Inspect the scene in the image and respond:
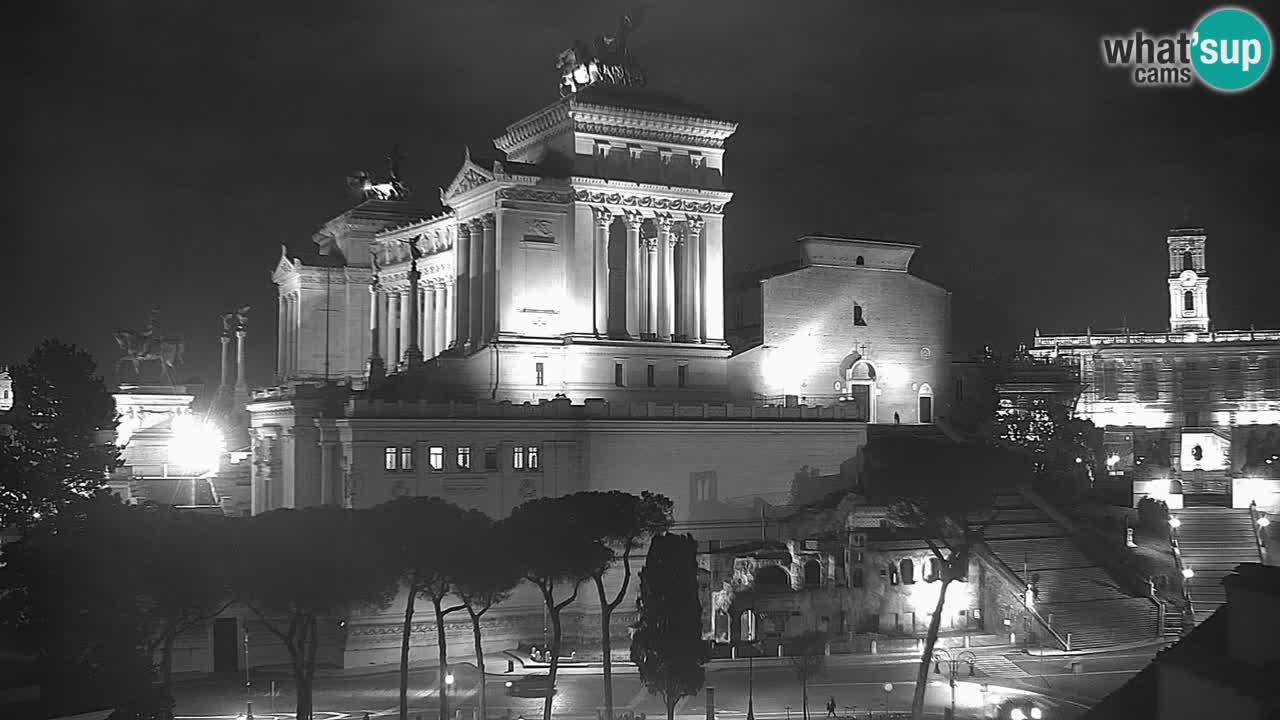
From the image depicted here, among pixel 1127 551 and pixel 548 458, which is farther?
pixel 1127 551

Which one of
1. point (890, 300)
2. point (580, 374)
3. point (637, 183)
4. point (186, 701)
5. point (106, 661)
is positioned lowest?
point (186, 701)

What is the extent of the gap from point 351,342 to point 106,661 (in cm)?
5986

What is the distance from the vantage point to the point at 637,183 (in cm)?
7588

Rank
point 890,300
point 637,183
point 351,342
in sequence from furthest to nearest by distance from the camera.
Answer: point 351,342 < point 890,300 < point 637,183

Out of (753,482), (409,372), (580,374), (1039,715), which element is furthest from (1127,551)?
(409,372)

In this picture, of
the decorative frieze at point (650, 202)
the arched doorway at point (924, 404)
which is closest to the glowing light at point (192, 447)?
the decorative frieze at point (650, 202)

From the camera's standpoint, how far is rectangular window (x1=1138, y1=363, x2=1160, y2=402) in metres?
112

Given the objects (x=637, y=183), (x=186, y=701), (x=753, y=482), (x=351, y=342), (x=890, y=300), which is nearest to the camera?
(x=186, y=701)

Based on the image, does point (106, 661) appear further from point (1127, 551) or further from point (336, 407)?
point (1127, 551)

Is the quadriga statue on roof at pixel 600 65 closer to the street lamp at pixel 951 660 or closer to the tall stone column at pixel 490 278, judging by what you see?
the tall stone column at pixel 490 278

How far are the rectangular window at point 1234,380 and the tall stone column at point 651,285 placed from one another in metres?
59.6

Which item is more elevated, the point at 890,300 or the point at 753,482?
the point at 890,300

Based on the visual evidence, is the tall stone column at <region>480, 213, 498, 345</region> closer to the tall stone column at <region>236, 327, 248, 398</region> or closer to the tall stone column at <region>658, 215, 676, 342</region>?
the tall stone column at <region>658, 215, 676, 342</region>

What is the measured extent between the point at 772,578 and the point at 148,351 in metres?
44.6
